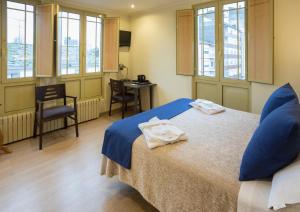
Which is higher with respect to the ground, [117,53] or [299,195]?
[117,53]

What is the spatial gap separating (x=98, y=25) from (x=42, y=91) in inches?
77.3

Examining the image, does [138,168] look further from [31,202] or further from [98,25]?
[98,25]

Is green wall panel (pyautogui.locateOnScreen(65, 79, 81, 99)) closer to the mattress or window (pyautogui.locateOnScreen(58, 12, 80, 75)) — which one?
window (pyautogui.locateOnScreen(58, 12, 80, 75))

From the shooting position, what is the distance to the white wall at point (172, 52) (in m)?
3.09

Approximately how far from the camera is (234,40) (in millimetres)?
3703

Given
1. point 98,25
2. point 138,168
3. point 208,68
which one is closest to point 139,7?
point 98,25

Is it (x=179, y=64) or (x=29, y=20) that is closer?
(x=29, y=20)

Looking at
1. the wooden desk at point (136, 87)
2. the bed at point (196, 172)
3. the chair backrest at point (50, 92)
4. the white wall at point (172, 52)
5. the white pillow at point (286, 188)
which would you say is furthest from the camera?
the wooden desk at point (136, 87)

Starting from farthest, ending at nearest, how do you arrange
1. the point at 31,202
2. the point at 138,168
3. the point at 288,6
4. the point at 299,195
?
the point at 288,6, the point at 31,202, the point at 138,168, the point at 299,195

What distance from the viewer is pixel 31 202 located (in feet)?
7.00

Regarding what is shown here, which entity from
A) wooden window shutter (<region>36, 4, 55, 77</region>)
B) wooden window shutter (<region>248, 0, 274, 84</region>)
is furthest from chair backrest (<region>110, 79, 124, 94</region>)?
wooden window shutter (<region>248, 0, 274, 84</region>)

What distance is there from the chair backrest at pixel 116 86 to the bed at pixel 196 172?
2.70 meters

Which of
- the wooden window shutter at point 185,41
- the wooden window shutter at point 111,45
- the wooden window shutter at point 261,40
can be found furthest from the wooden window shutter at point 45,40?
the wooden window shutter at point 261,40

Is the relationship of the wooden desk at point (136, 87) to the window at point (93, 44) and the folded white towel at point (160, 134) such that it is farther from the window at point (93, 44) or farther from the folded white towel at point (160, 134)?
the folded white towel at point (160, 134)
